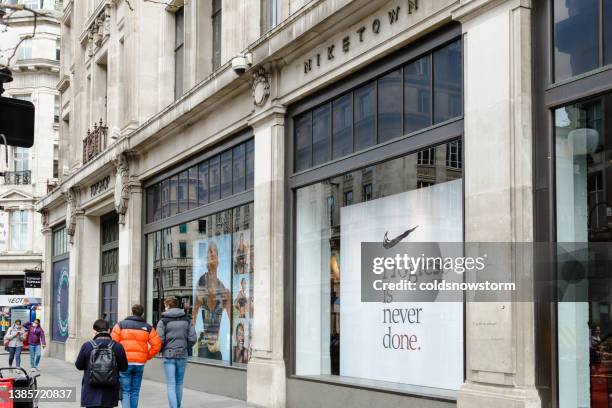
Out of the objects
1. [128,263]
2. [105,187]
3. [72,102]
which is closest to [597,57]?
[128,263]

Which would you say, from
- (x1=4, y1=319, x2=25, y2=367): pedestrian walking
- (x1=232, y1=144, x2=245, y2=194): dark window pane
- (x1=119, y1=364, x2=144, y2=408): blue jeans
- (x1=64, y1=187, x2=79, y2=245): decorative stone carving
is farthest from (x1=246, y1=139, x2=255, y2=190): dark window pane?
(x1=64, y1=187, x2=79, y2=245): decorative stone carving

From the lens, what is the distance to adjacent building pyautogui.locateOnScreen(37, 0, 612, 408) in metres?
9.44

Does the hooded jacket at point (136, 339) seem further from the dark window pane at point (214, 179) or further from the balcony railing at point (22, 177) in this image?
the balcony railing at point (22, 177)

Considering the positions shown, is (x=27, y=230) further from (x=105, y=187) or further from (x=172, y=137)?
(x=172, y=137)

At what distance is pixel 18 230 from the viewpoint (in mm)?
56375

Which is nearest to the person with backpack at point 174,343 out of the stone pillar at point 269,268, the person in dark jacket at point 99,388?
the stone pillar at point 269,268

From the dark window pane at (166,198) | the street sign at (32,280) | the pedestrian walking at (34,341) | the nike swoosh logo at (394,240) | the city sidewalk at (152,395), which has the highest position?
the dark window pane at (166,198)

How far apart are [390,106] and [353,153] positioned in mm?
1164

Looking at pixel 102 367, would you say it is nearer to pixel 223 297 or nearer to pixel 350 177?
pixel 350 177

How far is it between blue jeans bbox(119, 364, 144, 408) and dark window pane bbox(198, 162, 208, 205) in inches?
269

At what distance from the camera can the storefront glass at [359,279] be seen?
1132 cm

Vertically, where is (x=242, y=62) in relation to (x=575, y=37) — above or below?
above

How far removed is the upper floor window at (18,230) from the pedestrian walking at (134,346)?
45989mm

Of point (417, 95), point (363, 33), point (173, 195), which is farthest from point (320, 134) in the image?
point (173, 195)
